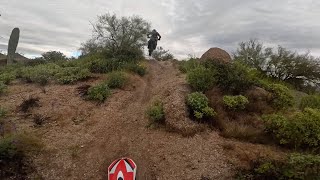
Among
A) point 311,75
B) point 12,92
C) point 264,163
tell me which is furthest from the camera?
point 311,75

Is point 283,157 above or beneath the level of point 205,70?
beneath

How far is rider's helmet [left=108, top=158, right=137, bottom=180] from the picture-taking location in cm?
678

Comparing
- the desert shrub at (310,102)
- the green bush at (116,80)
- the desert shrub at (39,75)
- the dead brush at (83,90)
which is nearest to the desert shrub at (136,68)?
the green bush at (116,80)

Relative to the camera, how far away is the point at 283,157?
6988 millimetres

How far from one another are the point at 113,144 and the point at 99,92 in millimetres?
3175

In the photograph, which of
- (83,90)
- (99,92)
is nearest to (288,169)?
(99,92)

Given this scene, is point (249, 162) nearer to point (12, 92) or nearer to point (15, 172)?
point (15, 172)

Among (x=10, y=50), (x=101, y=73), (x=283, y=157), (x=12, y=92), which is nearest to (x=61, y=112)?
(x=12, y=92)

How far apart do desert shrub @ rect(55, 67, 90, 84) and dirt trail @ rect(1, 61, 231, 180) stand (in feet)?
4.97

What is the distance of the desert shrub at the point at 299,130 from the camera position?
7.52 meters

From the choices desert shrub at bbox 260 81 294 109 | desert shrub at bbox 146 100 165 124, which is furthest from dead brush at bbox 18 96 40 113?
desert shrub at bbox 260 81 294 109

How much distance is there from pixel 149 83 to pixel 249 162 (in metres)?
7.30

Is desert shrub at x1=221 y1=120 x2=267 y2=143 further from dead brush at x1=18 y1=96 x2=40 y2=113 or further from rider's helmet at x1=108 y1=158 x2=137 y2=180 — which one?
dead brush at x1=18 y1=96 x2=40 y2=113

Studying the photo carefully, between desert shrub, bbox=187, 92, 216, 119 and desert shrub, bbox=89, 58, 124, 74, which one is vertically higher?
desert shrub, bbox=89, 58, 124, 74
